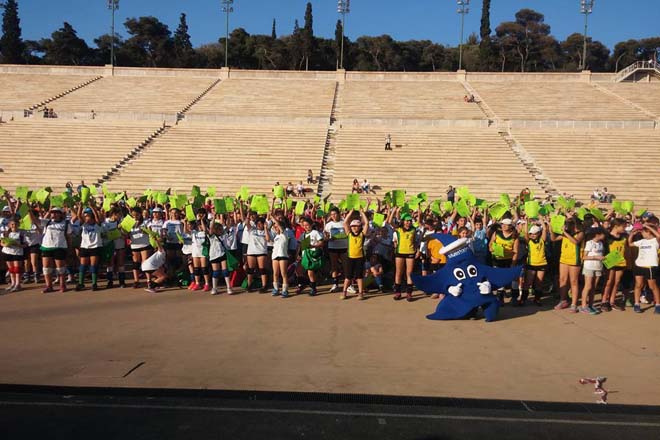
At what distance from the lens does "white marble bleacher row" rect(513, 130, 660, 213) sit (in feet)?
68.2

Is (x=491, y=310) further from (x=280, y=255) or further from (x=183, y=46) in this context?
(x=183, y=46)

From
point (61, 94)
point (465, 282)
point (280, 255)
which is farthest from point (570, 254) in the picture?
point (61, 94)

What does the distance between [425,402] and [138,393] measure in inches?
92.2

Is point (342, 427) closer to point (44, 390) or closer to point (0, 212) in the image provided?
point (44, 390)

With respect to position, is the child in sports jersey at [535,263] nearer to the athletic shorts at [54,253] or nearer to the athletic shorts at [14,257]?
the athletic shorts at [54,253]

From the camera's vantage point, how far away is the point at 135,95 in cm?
3519

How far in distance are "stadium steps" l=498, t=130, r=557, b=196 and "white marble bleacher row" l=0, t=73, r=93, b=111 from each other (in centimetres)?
2819

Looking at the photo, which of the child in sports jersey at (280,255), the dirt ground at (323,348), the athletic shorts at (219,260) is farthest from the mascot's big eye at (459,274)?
the athletic shorts at (219,260)

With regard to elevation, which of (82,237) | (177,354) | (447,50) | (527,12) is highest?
(527,12)

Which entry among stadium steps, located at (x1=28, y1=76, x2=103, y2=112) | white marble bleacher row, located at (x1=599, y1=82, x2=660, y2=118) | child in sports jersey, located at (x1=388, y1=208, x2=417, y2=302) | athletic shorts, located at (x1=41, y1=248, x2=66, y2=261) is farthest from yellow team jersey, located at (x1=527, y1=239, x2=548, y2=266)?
stadium steps, located at (x1=28, y1=76, x2=103, y2=112)


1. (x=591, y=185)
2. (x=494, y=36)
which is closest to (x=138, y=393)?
(x=591, y=185)

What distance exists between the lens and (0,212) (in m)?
9.44

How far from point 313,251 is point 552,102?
3002 centimetres

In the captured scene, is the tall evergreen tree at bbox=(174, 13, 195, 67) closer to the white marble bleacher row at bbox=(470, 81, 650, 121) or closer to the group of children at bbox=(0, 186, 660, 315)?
the white marble bleacher row at bbox=(470, 81, 650, 121)
